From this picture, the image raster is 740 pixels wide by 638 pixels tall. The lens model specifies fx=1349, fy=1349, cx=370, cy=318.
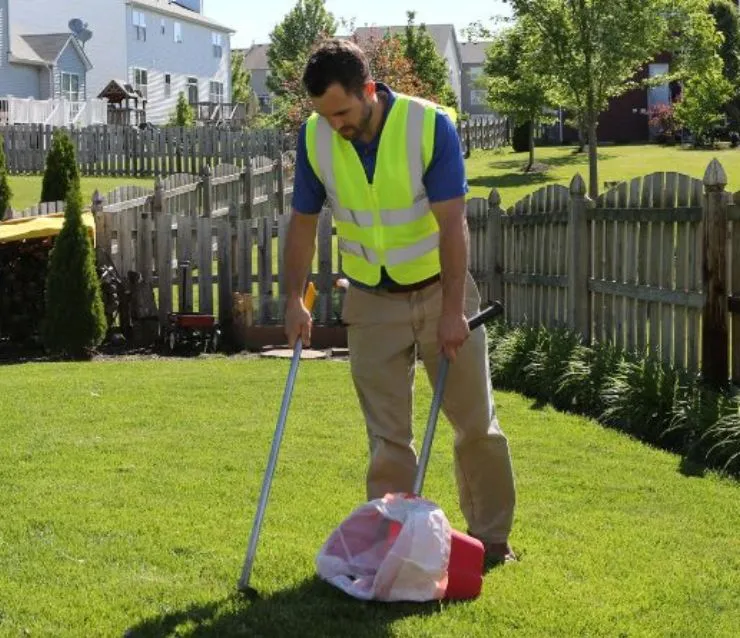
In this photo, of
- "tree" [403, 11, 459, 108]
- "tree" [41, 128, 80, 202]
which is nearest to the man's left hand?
"tree" [41, 128, 80, 202]

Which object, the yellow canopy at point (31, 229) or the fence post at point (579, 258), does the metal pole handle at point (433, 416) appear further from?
the yellow canopy at point (31, 229)

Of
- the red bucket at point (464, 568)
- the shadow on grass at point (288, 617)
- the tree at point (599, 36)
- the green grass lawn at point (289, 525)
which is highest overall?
the tree at point (599, 36)

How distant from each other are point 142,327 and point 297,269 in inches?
334

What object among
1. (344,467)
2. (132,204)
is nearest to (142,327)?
(132,204)

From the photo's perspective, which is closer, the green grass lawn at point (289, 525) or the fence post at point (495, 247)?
the green grass lawn at point (289, 525)

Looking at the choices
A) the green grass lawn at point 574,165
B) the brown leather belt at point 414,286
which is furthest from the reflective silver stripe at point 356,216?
the green grass lawn at point 574,165

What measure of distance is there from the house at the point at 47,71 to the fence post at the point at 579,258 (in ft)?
119

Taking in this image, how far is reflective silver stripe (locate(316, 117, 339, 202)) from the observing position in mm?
4941

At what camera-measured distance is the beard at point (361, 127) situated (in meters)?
4.74

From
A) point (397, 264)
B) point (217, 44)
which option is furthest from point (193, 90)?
point (397, 264)

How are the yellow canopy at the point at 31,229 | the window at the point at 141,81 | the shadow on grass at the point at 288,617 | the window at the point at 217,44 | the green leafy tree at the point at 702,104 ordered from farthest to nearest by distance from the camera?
the window at the point at 217,44
the window at the point at 141,81
the green leafy tree at the point at 702,104
the yellow canopy at the point at 31,229
the shadow on grass at the point at 288,617

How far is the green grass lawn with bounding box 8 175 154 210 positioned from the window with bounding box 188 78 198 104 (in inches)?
1170

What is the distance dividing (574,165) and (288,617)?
35870 mm

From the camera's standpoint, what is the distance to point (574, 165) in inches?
1553
